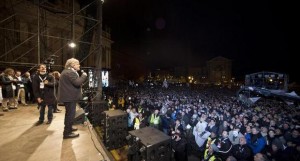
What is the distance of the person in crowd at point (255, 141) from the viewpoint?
7.12m

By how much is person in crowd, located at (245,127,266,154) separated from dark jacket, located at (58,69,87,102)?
686 cm

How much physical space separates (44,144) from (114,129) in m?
5.13

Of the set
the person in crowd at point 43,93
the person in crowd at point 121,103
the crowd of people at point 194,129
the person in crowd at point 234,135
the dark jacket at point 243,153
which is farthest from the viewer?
the person in crowd at point 121,103

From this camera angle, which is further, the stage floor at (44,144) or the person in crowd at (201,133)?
the person in crowd at (201,133)

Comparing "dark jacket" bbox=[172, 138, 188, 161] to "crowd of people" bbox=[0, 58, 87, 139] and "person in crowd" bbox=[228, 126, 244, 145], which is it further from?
"crowd of people" bbox=[0, 58, 87, 139]

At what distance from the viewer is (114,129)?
9039 mm

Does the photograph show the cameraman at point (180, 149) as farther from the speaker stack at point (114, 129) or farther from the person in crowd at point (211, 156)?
the speaker stack at point (114, 129)

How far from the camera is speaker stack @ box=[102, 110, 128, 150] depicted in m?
8.77

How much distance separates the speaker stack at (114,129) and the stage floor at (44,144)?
330 centimetres

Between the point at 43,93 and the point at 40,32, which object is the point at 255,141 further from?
the point at 40,32

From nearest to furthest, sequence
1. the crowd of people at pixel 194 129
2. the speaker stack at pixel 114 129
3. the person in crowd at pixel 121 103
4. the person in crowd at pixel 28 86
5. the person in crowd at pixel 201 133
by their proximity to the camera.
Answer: the crowd of people at pixel 194 129 < the person in crowd at pixel 201 133 < the speaker stack at pixel 114 129 < the person in crowd at pixel 28 86 < the person in crowd at pixel 121 103

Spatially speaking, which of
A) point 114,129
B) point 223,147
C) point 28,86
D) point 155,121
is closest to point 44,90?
point 114,129

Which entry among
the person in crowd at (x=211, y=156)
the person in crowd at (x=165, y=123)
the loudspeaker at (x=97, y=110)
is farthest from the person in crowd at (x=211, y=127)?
the loudspeaker at (x=97, y=110)

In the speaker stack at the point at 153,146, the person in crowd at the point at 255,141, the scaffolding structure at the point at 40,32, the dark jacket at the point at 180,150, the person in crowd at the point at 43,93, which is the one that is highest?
the scaffolding structure at the point at 40,32
